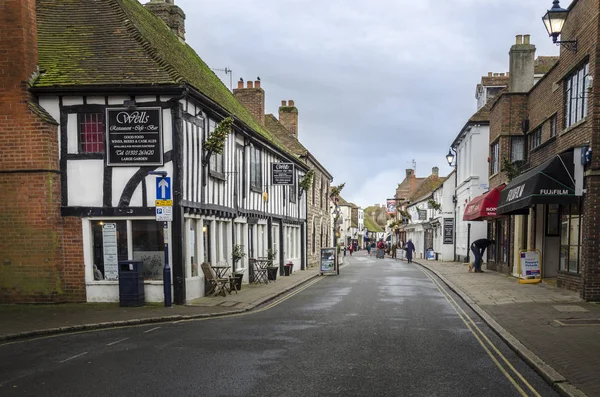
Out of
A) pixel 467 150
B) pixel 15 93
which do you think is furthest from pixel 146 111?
pixel 467 150

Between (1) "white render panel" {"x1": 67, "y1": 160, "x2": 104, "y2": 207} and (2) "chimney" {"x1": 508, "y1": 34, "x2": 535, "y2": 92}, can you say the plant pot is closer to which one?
(1) "white render panel" {"x1": 67, "y1": 160, "x2": 104, "y2": 207}

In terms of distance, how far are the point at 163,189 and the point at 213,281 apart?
12.7 feet

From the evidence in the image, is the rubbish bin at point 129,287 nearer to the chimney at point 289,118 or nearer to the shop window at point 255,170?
the shop window at point 255,170

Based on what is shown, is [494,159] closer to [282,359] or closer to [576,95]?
[576,95]

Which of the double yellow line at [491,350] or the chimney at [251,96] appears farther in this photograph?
the chimney at [251,96]

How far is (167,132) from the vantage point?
13.6 meters

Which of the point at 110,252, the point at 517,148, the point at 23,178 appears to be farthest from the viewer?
the point at 517,148

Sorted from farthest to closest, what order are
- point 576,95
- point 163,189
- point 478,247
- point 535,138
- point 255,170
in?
point 478,247 → point 255,170 → point 535,138 → point 576,95 → point 163,189

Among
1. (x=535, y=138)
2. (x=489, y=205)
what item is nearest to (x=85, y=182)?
(x=489, y=205)

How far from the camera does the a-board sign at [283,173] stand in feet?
73.6

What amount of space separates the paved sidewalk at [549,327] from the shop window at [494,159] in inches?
313

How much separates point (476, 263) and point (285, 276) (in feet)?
30.3

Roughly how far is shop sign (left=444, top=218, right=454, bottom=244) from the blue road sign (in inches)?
1170

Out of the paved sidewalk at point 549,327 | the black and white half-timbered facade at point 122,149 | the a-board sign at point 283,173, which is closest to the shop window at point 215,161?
the black and white half-timbered facade at point 122,149
